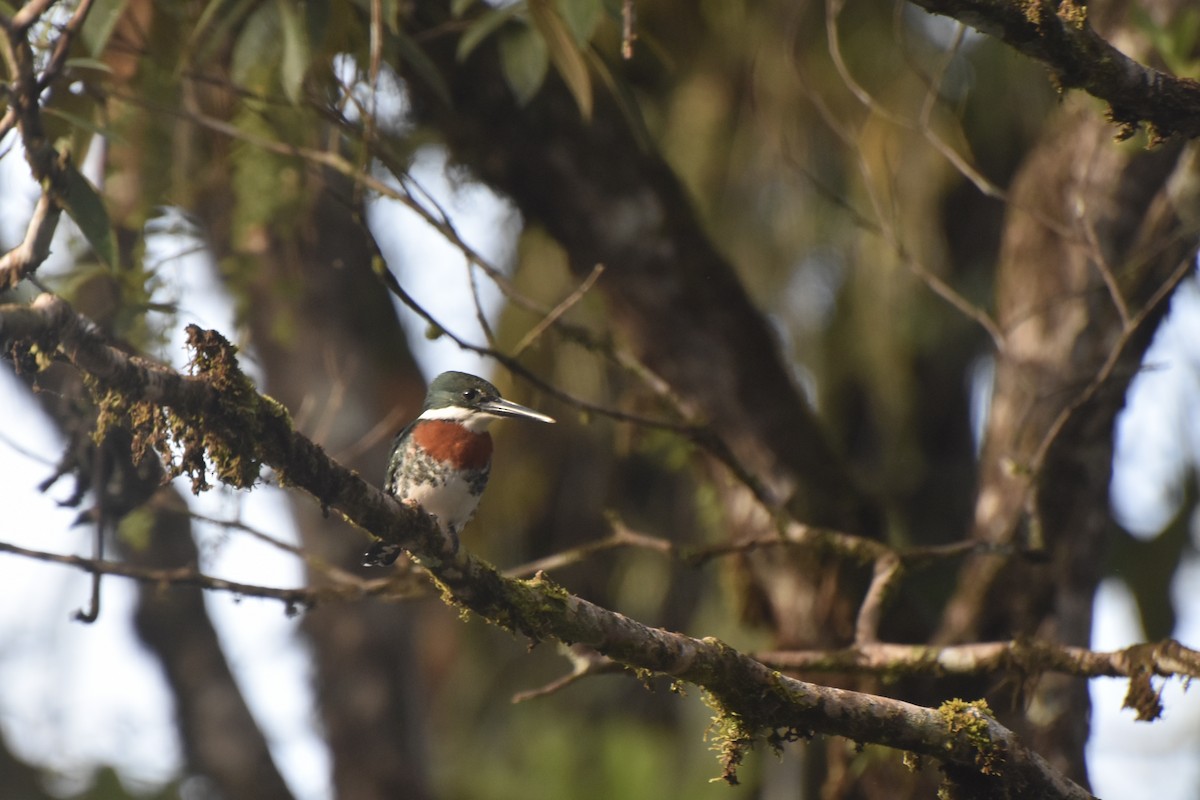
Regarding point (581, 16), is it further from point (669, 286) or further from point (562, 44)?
point (669, 286)

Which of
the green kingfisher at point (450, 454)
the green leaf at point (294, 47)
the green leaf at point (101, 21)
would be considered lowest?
the green kingfisher at point (450, 454)

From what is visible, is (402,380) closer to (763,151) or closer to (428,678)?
(428,678)

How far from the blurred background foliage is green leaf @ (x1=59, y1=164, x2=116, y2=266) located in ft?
2.75

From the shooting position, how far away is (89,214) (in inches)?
129

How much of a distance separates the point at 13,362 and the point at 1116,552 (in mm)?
6534

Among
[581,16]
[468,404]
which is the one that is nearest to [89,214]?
[581,16]

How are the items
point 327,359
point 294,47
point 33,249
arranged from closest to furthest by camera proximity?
point 33,249 < point 294,47 < point 327,359

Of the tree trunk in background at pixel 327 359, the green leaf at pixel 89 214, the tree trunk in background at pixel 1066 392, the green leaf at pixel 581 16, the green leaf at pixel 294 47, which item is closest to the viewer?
the green leaf at pixel 89 214

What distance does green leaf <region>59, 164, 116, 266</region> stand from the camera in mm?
3230

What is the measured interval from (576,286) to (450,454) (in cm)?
163

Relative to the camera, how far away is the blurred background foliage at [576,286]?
4.89 meters

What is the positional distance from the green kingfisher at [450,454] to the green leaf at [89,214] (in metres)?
1.27

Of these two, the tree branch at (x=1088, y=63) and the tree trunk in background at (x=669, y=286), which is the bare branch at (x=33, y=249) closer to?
the tree branch at (x=1088, y=63)

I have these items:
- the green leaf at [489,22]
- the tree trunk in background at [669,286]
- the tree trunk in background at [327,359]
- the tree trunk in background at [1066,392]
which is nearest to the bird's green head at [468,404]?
the tree trunk in background at [327,359]
